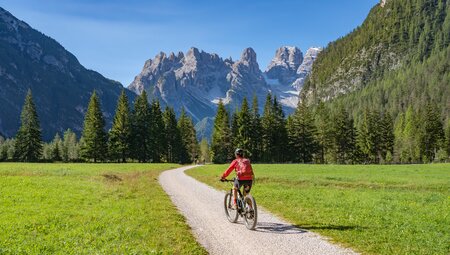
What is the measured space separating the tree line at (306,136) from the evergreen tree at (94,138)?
29.6m

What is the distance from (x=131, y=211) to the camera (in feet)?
64.0

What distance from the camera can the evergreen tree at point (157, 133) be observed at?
97.8m

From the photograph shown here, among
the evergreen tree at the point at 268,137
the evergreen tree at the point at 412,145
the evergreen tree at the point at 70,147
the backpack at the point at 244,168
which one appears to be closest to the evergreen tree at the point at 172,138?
the evergreen tree at the point at 268,137

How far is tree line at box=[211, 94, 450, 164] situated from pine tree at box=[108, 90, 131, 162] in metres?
23.8

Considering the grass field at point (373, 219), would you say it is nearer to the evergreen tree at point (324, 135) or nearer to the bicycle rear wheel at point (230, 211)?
the bicycle rear wheel at point (230, 211)

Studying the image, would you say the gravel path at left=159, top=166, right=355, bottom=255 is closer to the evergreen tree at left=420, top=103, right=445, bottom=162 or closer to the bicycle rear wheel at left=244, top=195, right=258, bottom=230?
the bicycle rear wheel at left=244, top=195, right=258, bottom=230

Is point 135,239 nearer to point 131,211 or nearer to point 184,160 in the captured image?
point 131,211

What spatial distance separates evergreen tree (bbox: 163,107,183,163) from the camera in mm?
104625

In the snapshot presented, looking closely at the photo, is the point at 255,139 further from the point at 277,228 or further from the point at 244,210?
the point at 277,228

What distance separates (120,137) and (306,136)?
1910 inches

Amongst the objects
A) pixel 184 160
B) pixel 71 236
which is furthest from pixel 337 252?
pixel 184 160

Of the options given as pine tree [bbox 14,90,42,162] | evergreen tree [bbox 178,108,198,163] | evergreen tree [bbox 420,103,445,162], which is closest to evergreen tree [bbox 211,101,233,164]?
evergreen tree [bbox 178,108,198,163]

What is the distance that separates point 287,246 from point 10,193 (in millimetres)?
21754

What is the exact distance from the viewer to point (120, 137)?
93312 mm
